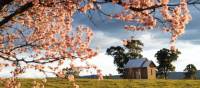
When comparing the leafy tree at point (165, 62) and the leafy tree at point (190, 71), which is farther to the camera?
the leafy tree at point (190, 71)

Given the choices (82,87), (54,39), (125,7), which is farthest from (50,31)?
(82,87)

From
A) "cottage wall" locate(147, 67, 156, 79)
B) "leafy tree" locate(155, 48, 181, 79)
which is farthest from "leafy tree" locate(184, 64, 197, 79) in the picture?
"cottage wall" locate(147, 67, 156, 79)

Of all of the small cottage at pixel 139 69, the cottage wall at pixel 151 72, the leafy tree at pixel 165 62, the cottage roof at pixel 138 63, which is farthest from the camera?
the leafy tree at pixel 165 62

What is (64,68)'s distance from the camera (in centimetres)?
1842

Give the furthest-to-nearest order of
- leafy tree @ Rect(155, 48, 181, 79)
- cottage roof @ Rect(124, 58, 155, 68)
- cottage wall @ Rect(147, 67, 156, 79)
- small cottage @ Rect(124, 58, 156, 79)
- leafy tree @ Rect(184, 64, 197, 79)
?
leafy tree @ Rect(184, 64, 197, 79)
leafy tree @ Rect(155, 48, 181, 79)
cottage wall @ Rect(147, 67, 156, 79)
cottage roof @ Rect(124, 58, 155, 68)
small cottage @ Rect(124, 58, 156, 79)

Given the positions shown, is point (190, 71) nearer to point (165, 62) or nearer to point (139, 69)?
point (165, 62)

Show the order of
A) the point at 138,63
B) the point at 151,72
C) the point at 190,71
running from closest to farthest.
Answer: the point at 138,63
the point at 151,72
the point at 190,71

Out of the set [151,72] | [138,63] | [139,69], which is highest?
[138,63]

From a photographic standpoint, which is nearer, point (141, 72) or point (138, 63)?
point (141, 72)

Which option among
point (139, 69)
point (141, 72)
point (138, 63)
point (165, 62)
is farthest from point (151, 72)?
point (165, 62)

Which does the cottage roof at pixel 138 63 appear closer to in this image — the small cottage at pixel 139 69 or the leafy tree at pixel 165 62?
the small cottage at pixel 139 69

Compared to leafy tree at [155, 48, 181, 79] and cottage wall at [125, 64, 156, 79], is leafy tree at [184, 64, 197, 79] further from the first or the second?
cottage wall at [125, 64, 156, 79]

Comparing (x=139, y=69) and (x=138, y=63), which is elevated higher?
(x=138, y=63)

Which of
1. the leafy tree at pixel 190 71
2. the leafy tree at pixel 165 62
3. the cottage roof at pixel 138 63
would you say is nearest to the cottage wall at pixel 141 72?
the cottage roof at pixel 138 63
